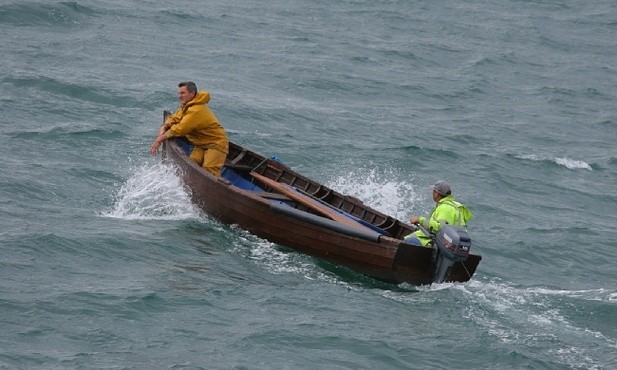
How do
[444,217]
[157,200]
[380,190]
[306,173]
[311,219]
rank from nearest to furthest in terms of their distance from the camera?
[444,217], [311,219], [157,200], [380,190], [306,173]

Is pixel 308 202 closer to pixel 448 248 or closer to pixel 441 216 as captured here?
pixel 441 216

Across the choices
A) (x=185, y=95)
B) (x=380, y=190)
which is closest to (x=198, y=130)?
(x=185, y=95)

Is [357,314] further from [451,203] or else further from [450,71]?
[450,71]

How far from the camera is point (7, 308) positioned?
45.5 feet

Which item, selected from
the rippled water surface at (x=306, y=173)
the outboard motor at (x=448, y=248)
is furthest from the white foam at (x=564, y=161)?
the outboard motor at (x=448, y=248)

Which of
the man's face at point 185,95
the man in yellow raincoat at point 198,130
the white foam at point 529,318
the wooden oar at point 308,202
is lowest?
the white foam at point 529,318

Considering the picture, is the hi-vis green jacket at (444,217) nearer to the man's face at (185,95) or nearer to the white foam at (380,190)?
the white foam at (380,190)

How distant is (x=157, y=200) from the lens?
1889 centimetres

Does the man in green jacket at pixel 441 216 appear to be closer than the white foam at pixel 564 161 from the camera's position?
Yes

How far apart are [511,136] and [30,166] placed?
1279 centimetres

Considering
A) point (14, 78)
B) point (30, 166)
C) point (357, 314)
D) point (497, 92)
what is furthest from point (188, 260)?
point (497, 92)

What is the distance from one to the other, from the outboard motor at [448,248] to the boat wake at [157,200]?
431 cm

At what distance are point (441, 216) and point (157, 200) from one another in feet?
16.7

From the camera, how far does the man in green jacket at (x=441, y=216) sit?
16.1 metres
